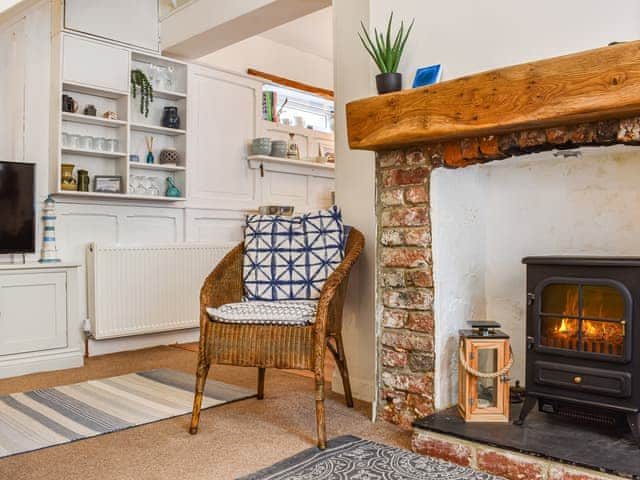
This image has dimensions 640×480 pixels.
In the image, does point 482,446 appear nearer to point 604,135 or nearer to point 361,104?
point 604,135

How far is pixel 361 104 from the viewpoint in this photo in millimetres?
2285

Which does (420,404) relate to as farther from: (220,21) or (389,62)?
(220,21)

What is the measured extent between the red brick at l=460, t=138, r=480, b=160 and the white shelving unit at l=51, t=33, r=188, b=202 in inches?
101

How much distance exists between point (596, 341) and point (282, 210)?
119 inches

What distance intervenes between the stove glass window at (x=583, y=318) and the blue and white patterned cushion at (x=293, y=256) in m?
0.95

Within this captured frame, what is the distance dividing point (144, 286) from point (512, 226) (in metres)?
2.68

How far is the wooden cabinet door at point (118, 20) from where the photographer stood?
382 centimetres

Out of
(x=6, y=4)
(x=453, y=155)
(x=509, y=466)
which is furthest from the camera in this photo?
(x=453, y=155)

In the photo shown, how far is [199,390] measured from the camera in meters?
2.26

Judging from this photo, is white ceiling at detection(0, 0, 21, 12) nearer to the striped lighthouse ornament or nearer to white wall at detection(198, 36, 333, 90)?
the striped lighthouse ornament

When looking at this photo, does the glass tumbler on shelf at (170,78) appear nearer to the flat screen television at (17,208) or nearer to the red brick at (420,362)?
the flat screen television at (17,208)

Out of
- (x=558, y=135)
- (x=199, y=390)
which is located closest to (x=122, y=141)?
(x=199, y=390)

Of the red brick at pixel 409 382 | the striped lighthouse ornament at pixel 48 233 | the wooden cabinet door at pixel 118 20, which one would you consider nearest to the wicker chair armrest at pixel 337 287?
the red brick at pixel 409 382

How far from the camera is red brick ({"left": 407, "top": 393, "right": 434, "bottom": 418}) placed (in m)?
2.22
